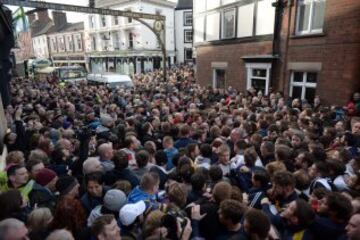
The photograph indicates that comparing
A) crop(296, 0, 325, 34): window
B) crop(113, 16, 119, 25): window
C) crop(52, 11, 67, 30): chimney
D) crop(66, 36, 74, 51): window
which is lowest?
crop(296, 0, 325, 34): window

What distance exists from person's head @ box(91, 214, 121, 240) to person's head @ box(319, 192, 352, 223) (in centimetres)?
206

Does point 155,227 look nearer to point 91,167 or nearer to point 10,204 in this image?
point 10,204

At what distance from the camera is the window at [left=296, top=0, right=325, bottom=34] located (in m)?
9.98

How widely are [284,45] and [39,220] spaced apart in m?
Answer: 11.3

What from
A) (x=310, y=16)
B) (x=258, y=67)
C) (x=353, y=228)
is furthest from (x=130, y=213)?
(x=258, y=67)

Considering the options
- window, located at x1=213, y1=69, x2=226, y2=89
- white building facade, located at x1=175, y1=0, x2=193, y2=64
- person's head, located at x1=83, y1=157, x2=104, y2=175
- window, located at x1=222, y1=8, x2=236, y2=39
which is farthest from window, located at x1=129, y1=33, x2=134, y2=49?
person's head, located at x1=83, y1=157, x2=104, y2=175

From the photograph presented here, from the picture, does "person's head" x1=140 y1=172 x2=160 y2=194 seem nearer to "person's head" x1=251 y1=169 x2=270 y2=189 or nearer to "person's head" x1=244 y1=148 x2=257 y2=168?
"person's head" x1=251 y1=169 x2=270 y2=189

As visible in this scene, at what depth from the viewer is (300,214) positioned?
2619mm

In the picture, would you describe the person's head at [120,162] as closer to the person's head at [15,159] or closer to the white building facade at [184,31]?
the person's head at [15,159]

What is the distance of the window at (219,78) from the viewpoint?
52.2 ft

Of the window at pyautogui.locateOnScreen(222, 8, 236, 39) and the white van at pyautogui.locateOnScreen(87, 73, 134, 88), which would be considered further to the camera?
the white van at pyautogui.locateOnScreen(87, 73, 134, 88)

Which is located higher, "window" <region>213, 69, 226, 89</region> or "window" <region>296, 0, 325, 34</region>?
"window" <region>296, 0, 325, 34</region>

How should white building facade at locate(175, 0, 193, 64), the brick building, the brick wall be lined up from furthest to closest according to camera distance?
white building facade at locate(175, 0, 193, 64)
the brick wall
the brick building

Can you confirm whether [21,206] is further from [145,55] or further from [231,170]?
[145,55]
